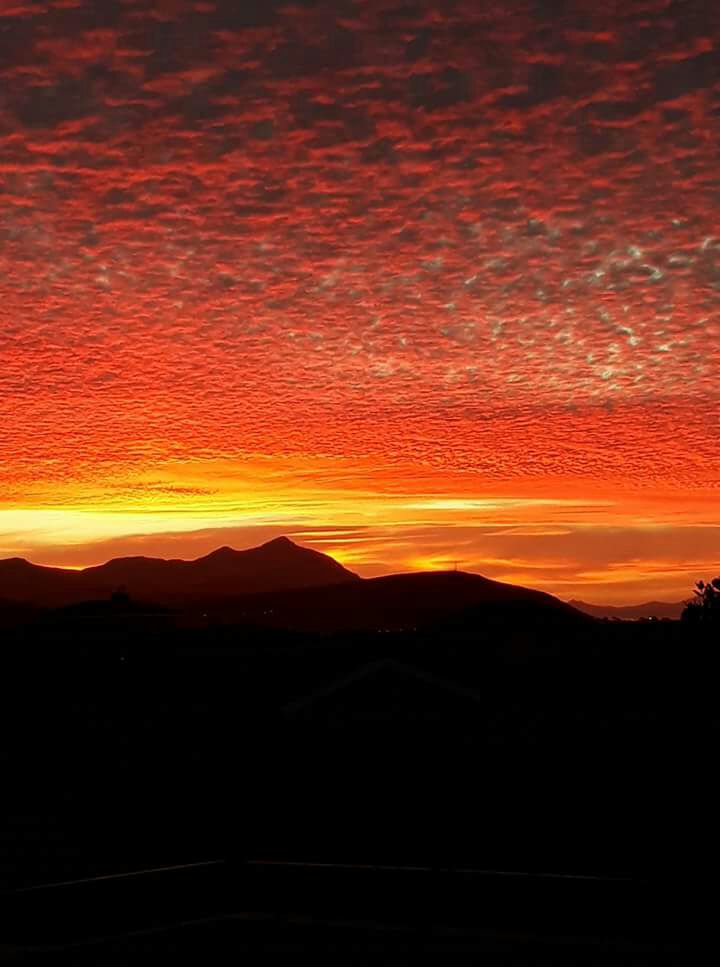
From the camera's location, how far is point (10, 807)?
28203mm

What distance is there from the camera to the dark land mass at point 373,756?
23750 mm

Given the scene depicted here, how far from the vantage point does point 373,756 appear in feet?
105

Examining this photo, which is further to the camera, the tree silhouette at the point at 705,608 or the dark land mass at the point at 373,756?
the tree silhouette at the point at 705,608

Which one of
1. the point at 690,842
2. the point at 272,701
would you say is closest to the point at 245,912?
the point at 690,842

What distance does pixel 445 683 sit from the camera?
1388 inches

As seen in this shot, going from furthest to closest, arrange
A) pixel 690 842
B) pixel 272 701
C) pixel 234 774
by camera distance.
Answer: pixel 272 701
pixel 234 774
pixel 690 842

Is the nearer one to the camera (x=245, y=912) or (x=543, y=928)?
(x=543, y=928)

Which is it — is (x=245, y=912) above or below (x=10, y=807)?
above

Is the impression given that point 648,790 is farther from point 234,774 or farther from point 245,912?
point 245,912

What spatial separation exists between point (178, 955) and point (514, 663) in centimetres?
3805

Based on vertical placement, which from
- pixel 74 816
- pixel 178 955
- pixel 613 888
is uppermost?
pixel 613 888

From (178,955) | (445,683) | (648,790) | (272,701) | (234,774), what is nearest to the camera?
(178,955)

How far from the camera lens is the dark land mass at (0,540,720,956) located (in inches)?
935

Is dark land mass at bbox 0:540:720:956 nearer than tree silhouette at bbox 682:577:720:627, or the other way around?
dark land mass at bbox 0:540:720:956
